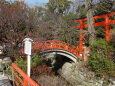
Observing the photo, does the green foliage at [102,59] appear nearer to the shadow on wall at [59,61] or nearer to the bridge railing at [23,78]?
the bridge railing at [23,78]

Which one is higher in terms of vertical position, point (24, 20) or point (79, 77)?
point (24, 20)

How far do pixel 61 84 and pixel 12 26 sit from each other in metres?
5.46

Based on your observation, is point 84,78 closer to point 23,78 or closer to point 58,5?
point 23,78

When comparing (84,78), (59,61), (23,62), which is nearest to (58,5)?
(59,61)

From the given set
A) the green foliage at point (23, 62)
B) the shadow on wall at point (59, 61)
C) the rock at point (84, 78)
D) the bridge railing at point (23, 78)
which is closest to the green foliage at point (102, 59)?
the rock at point (84, 78)

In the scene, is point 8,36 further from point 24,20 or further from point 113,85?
point 113,85

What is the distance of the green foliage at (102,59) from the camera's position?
7.66 m

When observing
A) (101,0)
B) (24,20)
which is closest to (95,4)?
(101,0)

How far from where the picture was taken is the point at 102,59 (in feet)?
25.6

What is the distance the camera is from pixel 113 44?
8.16 metres

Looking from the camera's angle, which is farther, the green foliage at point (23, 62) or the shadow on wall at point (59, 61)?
the shadow on wall at point (59, 61)

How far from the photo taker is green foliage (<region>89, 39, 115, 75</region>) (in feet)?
25.1

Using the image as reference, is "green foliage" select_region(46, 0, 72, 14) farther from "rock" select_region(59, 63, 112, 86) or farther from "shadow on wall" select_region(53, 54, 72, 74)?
"rock" select_region(59, 63, 112, 86)

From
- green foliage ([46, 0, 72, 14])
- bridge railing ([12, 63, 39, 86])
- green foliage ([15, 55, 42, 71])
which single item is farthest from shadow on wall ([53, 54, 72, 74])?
green foliage ([46, 0, 72, 14])
